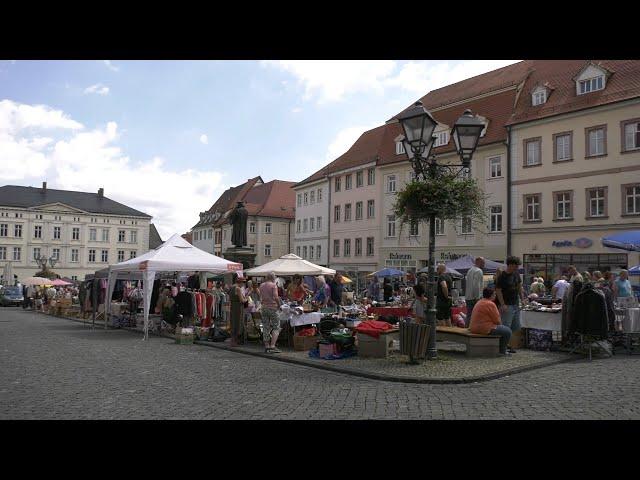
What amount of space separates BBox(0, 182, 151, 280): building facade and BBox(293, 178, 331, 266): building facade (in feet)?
136

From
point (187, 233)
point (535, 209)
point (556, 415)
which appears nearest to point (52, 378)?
point (556, 415)

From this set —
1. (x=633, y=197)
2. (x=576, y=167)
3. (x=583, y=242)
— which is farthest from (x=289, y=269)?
(x=576, y=167)

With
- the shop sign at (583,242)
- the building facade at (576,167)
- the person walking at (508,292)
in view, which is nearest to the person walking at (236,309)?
the person walking at (508,292)

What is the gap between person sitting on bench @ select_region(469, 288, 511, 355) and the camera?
12.0 m

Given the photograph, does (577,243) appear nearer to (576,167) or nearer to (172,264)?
(576,167)

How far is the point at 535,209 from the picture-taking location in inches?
1341

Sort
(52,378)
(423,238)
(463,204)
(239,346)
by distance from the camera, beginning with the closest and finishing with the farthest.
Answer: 1. (52,378)
2. (463,204)
3. (239,346)
4. (423,238)

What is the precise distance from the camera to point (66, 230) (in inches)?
3514

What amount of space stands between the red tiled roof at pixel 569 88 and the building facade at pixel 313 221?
855 inches

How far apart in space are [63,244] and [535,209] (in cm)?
7413

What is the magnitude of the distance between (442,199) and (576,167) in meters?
23.5

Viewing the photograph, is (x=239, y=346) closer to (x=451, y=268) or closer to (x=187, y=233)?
(x=451, y=268)

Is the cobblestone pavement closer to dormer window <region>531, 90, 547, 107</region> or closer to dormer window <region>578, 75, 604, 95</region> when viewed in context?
dormer window <region>578, 75, 604, 95</region>

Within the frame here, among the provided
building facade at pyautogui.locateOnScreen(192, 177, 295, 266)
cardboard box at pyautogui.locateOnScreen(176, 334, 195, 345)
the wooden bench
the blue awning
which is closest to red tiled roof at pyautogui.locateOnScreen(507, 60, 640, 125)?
the blue awning
